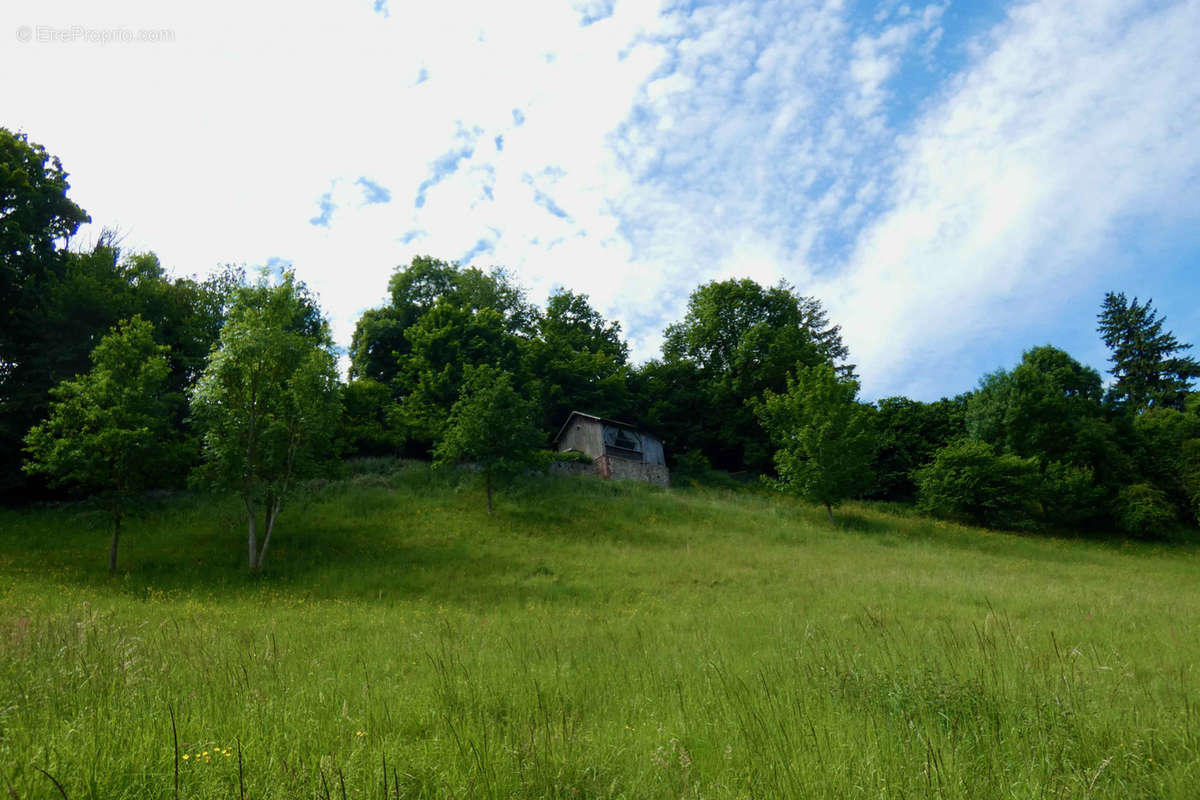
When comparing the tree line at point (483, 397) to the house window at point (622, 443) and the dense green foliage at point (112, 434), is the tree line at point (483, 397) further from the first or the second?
the house window at point (622, 443)

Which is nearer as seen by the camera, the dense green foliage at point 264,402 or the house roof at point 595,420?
the dense green foliage at point 264,402

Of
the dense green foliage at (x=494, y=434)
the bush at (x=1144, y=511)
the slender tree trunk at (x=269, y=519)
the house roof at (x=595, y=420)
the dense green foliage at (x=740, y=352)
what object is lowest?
the slender tree trunk at (x=269, y=519)

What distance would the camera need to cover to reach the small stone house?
37.1 meters

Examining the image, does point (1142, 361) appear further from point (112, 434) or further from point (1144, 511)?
point (112, 434)

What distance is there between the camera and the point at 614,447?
38094 mm

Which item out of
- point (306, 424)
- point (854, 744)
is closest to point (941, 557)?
point (854, 744)

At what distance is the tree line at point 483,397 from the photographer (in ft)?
61.6

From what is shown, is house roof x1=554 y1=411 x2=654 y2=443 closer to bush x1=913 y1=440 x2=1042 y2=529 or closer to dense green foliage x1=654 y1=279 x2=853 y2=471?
dense green foliage x1=654 y1=279 x2=853 y2=471

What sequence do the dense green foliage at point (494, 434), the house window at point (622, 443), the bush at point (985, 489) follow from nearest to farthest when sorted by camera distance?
the dense green foliage at point (494, 434), the bush at point (985, 489), the house window at point (622, 443)

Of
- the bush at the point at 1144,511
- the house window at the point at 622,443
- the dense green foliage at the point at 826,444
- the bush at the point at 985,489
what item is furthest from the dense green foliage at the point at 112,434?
the bush at the point at 1144,511

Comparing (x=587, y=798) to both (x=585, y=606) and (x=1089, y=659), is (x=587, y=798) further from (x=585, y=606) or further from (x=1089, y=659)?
(x=585, y=606)

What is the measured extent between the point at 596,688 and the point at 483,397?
22510 mm

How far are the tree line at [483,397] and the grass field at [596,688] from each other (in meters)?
5.48

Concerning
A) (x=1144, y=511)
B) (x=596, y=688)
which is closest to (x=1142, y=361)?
(x=1144, y=511)
